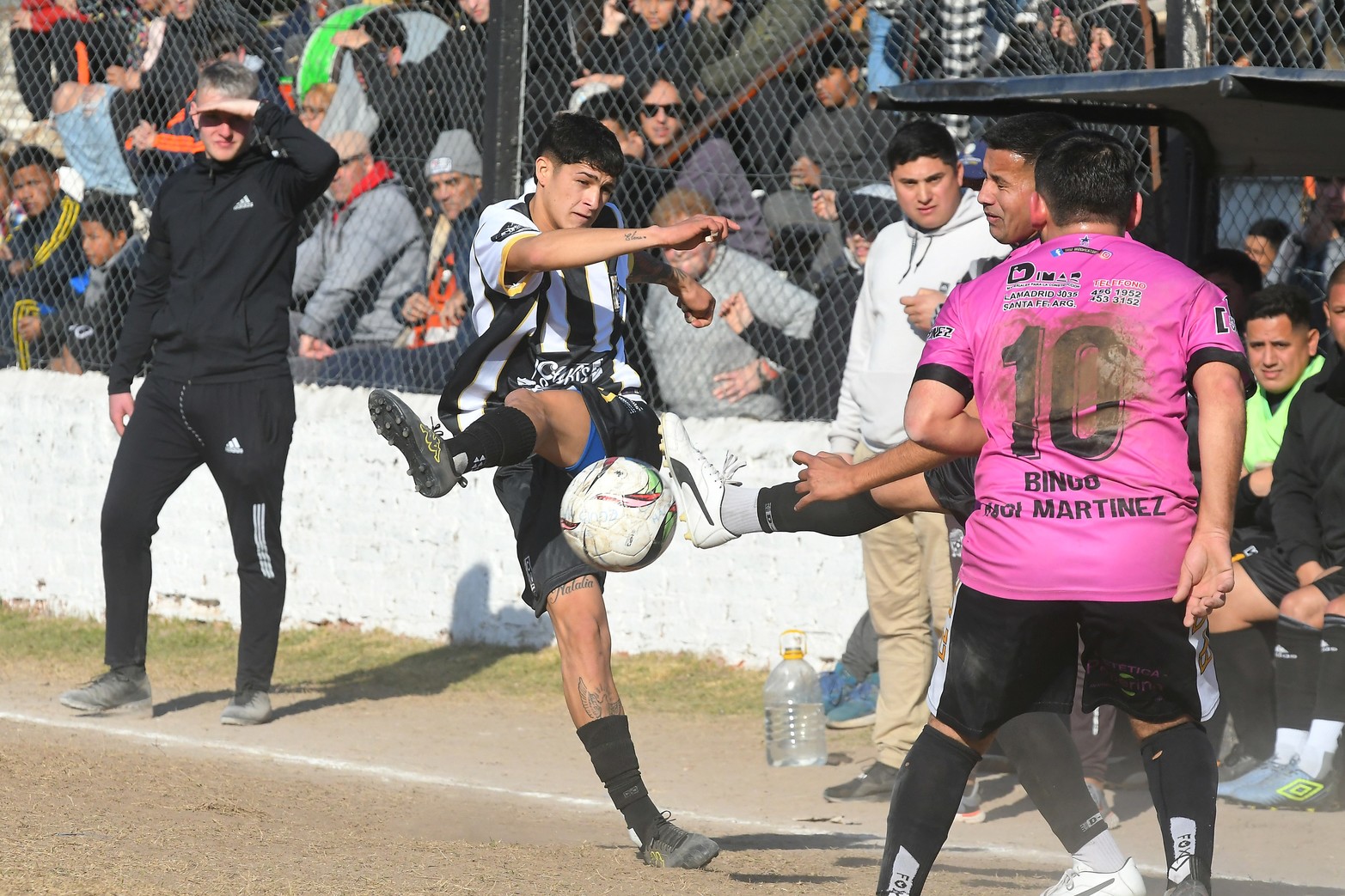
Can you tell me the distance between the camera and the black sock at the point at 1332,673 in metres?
6.31

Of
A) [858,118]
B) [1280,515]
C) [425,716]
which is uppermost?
[858,118]

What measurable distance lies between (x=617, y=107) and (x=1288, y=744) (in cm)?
503

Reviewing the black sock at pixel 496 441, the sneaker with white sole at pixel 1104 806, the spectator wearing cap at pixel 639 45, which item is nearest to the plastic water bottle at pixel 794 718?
the sneaker with white sole at pixel 1104 806

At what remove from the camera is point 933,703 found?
4.21m

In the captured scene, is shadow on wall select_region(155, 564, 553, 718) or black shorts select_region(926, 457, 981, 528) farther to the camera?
shadow on wall select_region(155, 564, 553, 718)

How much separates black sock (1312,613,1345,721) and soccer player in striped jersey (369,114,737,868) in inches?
106

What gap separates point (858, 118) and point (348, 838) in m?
4.77

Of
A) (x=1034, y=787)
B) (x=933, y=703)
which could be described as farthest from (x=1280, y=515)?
(x=933, y=703)

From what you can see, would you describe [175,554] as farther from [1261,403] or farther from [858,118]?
[1261,403]

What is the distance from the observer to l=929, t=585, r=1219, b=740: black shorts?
13.0 ft

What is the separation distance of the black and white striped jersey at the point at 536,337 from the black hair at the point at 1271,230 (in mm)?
3662

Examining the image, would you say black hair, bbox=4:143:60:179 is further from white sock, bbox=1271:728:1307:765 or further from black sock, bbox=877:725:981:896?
black sock, bbox=877:725:981:896

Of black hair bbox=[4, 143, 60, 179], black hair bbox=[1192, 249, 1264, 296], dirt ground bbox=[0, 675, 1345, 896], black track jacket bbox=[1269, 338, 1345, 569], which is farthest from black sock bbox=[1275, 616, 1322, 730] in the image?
black hair bbox=[4, 143, 60, 179]

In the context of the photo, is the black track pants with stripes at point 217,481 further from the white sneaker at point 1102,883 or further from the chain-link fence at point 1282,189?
the chain-link fence at point 1282,189
